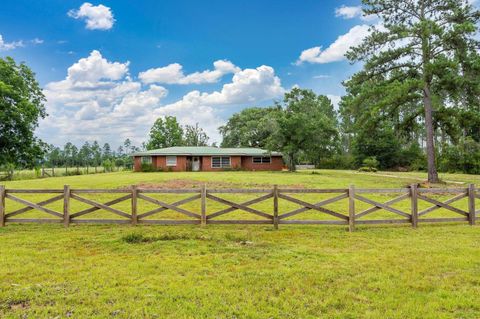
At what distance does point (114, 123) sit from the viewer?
31938 millimetres

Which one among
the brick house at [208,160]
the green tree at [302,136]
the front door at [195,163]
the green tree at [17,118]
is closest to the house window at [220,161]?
the brick house at [208,160]

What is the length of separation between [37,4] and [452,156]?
42.5 metres

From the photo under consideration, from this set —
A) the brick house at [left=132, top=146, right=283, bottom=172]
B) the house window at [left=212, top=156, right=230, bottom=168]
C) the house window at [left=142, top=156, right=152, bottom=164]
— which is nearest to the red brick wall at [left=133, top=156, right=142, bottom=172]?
the brick house at [left=132, top=146, right=283, bottom=172]

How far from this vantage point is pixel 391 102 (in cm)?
2192

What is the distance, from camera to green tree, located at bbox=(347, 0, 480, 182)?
19.8m

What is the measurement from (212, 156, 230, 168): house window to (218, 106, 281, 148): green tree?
1226 cm

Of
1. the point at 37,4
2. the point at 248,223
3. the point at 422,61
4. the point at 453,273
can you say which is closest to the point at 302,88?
the point at 422,61

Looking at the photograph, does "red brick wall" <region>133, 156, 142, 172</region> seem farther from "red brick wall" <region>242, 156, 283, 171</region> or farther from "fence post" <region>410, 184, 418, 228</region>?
"fence post" <region>410, 184, 418, 228</region>

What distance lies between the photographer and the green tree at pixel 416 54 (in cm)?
1978

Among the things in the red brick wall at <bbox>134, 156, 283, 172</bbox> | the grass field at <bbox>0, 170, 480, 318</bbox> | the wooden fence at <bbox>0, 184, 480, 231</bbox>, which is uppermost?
the red brick wall at <bbox>134, 156, 283, 172</bbox>

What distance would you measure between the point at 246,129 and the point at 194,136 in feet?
67.6

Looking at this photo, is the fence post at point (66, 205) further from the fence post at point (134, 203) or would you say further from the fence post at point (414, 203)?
the fence post at point (414, 203)

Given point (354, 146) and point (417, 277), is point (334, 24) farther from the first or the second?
point (354, 146)

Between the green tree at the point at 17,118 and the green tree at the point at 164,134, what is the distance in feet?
173
